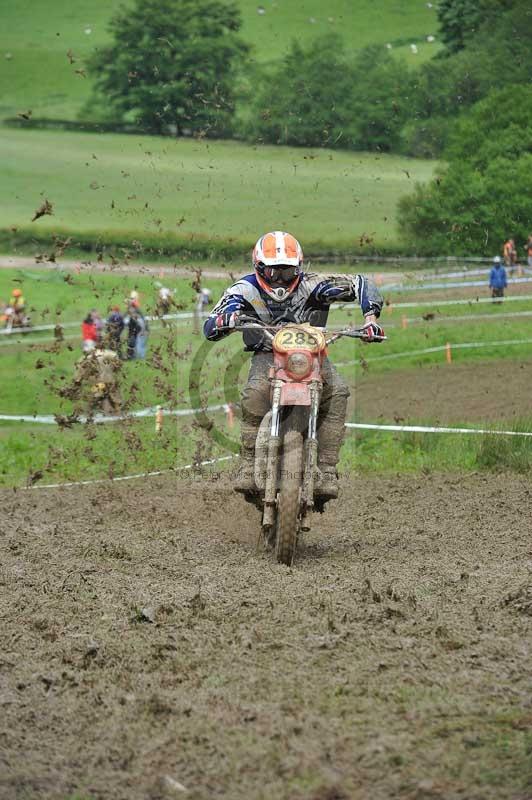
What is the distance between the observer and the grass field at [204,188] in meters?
26.7

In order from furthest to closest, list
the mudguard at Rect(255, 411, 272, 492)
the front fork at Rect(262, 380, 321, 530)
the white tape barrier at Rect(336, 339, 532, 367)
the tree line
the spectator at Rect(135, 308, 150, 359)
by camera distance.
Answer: the tree line
the white tape barrier at Rect(336, 339, 532, 367)
the spectator at Rect(135, 308, 150, 359)
the mudguard at Rect(255, 411, 272, 492)
the front fork at Rect(262, 380, 321, 530)

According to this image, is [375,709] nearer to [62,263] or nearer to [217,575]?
[217,575]

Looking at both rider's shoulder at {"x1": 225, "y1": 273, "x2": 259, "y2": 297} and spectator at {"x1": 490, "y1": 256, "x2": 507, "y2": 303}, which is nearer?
rider's shoulder at {"x1": 225, "y1": 273, "x2": 259, "y2": 297}

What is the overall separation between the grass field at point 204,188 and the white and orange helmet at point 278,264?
10.8 meters

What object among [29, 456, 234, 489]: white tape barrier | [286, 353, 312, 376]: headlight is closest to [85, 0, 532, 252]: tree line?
[29, 456, 234, 489]: white tape barrier

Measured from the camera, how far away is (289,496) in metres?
9.48

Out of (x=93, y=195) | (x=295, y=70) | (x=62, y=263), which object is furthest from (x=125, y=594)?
(x=62, y=263)

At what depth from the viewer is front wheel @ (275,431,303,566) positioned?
374 inches

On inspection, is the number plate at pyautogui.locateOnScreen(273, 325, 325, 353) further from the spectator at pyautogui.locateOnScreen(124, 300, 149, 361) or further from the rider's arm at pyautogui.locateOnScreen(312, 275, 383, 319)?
the spectator at pyautogui.locateOnScreen(124, 300, 149, 361)

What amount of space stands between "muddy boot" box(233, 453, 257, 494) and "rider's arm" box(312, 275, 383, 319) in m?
1.40

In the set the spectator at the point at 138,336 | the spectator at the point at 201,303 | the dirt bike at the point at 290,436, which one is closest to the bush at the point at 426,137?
the spectator at the point at 201,303

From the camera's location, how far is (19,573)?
32.5 ft

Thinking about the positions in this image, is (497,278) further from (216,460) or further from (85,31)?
(85,31)

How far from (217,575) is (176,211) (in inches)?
804
